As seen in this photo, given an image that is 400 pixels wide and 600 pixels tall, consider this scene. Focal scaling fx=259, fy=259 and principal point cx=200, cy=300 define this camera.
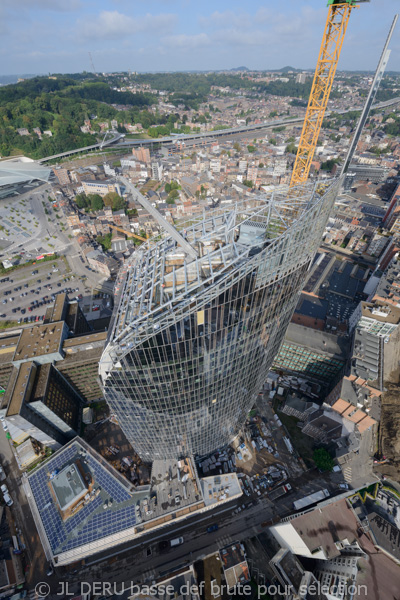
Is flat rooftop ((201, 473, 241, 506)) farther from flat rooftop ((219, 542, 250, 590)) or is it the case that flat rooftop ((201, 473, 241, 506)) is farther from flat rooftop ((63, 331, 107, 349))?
flat rooftop ((63, 331, 107, 349))

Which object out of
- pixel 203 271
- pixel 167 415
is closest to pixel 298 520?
pixel 167 415

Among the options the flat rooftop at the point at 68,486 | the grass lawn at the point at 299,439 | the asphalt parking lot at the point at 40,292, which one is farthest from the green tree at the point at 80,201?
the grass lawn at the point at 299,439

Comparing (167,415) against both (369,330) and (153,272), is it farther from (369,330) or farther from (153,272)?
(369,330)

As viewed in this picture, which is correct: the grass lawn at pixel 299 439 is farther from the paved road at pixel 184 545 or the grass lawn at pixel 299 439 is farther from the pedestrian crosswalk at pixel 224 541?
the pedestrian crosswalk at pixel 224 541

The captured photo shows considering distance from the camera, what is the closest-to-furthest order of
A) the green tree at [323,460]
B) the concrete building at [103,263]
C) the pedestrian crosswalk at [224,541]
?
the pedestrian crosswalk at [224,541] → the green tree at [323,460] → the concrete building at [103,263]

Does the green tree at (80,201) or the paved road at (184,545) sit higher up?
the green tree at (80,201)

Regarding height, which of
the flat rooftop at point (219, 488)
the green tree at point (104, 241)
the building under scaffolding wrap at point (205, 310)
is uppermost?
the building under scaffolding wrap at point (205, 310)

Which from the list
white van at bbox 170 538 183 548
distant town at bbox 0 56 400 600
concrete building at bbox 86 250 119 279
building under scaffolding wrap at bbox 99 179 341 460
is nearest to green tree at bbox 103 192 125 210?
concrete building at bbox 86 250 119 279
